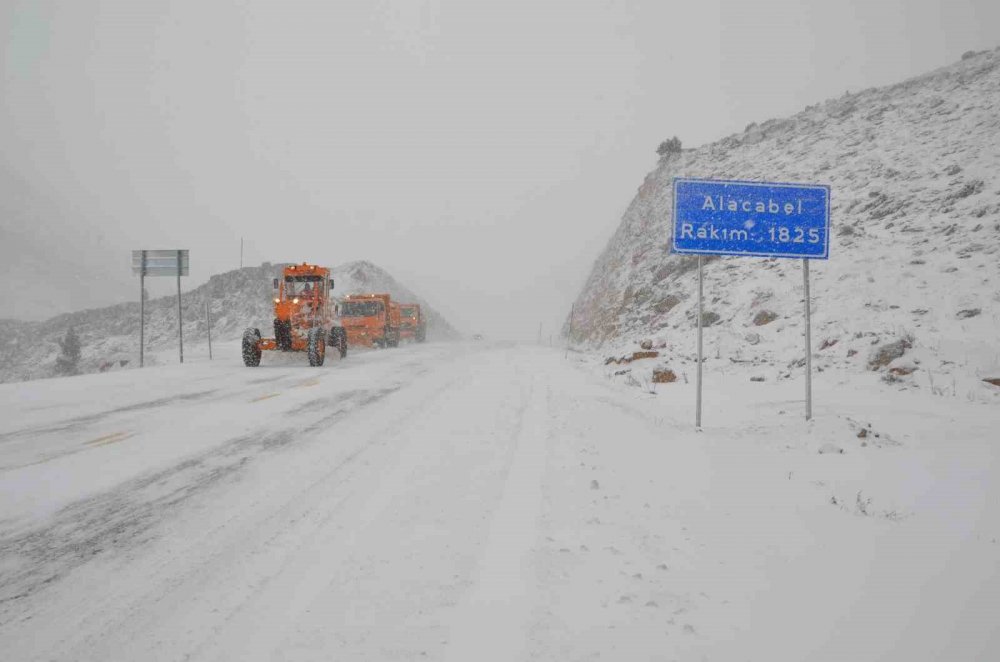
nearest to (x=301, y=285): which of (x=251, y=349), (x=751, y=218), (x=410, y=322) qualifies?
(x=251, y=349)

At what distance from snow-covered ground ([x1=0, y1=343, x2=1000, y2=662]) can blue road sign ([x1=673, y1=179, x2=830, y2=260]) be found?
7.95 feet

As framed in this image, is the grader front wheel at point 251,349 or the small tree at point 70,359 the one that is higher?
the grader front wheel at point 251,349

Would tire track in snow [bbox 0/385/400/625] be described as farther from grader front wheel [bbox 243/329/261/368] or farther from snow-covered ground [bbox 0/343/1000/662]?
grader front wheel [bbox 243/329/261/368]

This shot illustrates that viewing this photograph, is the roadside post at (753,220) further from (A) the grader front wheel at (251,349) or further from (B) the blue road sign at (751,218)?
(A) the grader front wheel at (251,349)

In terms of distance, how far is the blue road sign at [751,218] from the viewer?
6.36m

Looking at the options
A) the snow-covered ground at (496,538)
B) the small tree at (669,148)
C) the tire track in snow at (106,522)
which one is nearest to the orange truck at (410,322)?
the small tree at (669,148)

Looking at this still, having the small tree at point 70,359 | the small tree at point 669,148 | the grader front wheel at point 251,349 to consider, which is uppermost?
the small tree at point 669,148

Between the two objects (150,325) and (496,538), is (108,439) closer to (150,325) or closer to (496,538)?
(496,538)

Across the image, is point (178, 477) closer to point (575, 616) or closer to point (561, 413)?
point (575, 616)

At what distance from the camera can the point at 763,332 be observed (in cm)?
1201

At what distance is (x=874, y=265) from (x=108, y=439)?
51.0 ft

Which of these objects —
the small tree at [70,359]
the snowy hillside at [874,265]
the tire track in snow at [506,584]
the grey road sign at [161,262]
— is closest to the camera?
the tire track in snow at [506,584]

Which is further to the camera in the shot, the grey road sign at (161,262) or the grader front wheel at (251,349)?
the grey road sign at (161,262)

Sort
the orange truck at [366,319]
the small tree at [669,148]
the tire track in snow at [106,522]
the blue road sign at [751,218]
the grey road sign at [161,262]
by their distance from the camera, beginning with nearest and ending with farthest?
the tire track in snow at [106,522] < the blue road sign at [751,218] < the grey road sign at [161,262] < the orange truck at [366,319] < the small tree at [669,148]
